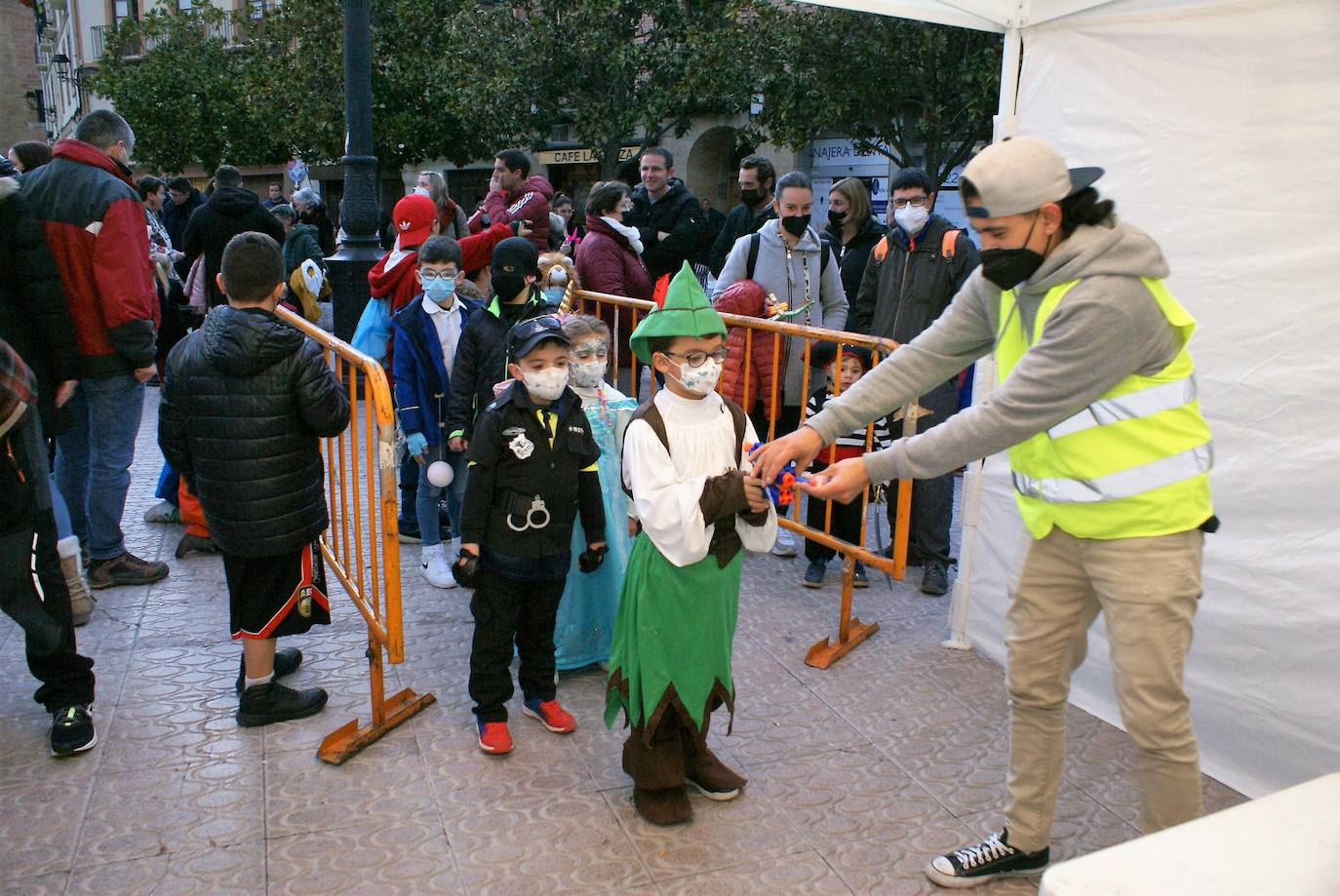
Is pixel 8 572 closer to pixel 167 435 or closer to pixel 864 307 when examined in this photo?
pixel 167 435

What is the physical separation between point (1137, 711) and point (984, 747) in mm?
1277

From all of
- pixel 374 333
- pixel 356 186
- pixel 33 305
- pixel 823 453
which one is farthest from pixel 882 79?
pixel 33 305

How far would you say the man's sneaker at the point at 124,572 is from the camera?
5.15 m

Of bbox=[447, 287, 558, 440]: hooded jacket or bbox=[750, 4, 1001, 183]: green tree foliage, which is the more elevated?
bbox=[750, 4, 1001, 183]: green tree foliage

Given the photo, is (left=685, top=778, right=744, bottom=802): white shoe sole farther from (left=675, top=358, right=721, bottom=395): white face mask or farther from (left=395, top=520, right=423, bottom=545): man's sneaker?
(left=395, top=520, right=423, bottom=545): man's sneaker

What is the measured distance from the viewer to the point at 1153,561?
2602 mm

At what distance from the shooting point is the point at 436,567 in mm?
5430

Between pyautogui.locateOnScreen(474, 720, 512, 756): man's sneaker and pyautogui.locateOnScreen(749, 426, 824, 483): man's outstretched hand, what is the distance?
56.1 inches

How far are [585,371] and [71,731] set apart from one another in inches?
84.7

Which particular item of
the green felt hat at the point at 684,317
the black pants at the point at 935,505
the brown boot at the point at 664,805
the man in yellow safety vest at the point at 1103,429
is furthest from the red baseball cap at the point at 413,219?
the man in yellow safety vest at the point at 1103,429

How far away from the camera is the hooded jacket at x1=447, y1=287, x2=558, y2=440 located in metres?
4.73

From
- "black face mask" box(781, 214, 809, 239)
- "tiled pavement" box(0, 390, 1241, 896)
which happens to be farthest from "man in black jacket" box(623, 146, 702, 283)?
"tiled pavement" box(0, 390, 1241, 896)

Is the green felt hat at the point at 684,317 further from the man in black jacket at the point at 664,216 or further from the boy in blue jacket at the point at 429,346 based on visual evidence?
the man in black jacket at the point at 664,216

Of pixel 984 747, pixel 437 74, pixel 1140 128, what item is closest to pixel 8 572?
pixel 984 747
